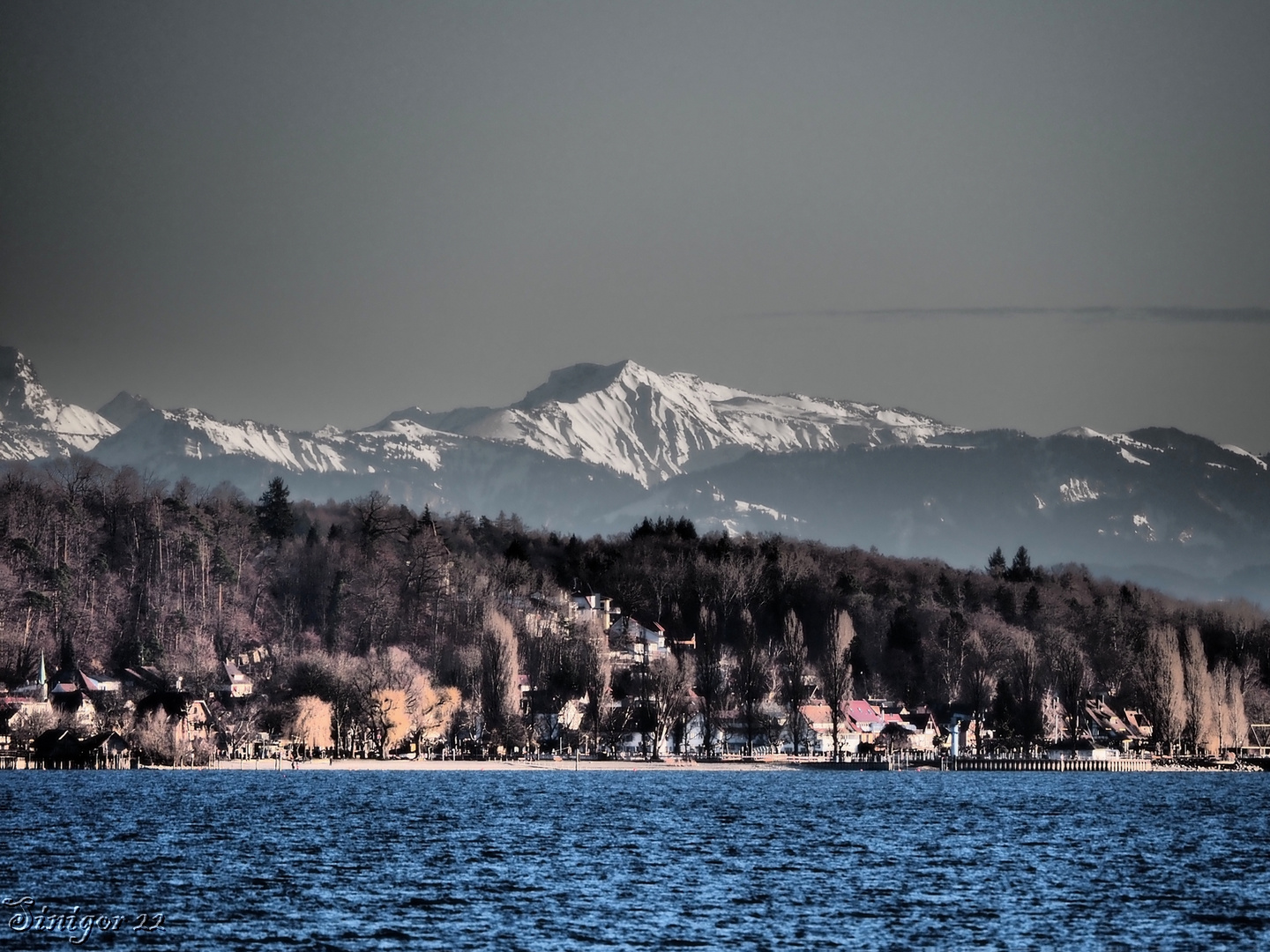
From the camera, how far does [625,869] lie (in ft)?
197

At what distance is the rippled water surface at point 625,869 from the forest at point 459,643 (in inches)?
1485

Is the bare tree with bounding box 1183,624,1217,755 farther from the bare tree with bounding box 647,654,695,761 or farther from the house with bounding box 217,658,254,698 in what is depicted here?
the house with bounding box 217,658,254,698

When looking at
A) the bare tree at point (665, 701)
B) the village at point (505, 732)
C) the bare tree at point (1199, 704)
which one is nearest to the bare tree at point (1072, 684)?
the village at point (505, 732)

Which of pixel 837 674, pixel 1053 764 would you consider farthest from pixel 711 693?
pixel 1053 764

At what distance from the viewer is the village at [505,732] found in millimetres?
136000

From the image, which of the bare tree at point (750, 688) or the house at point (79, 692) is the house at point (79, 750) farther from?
the bare tree at point (750, 688)

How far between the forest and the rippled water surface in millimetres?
37716

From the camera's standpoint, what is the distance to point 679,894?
5312 centimetres

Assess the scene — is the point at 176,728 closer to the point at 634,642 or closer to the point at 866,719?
the point at 634,642

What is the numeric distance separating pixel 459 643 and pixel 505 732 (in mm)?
26833

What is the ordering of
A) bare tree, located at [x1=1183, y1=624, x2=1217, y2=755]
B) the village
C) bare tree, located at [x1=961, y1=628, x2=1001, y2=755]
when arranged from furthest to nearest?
bare tree, located at [x1=961, y1=628, x2=1001, y2=755] → bare tree, located at [x1=1183, y1=624, x2=1217, y2=755] → the village

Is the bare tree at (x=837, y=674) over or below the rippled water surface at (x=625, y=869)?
over

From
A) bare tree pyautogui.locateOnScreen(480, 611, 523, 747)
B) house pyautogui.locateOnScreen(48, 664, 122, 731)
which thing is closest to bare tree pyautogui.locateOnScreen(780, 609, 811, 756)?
bare tree pyautogui.locateOnScreen(480, 611, 523, 747)

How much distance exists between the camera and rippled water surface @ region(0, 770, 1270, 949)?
45.4m
